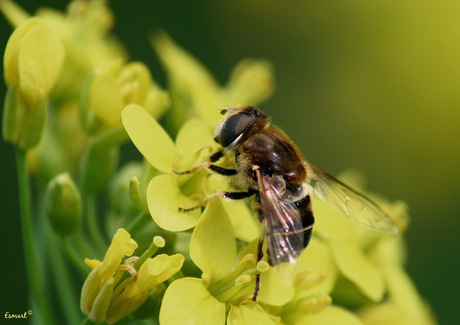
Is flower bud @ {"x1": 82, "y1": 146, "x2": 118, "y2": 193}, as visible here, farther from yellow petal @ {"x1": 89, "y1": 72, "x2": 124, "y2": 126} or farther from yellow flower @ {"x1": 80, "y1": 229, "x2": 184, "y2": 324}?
yellow flower @ {"x1": 80, "y1": 229, "x2": 184, "y2": 324}

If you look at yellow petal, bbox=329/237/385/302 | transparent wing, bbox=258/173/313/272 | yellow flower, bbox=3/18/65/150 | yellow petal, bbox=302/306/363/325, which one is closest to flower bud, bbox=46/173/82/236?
yellow flower, bbox=3/18/65/150

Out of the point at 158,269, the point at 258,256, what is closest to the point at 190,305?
the point at 158,269

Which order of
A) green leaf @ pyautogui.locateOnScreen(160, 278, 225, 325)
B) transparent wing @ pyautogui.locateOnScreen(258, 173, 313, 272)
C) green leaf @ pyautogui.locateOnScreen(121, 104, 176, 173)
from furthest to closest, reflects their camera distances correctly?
1. green leaf @ pyautogui.locateOnScreen(121, 104, 176, 173)
2. transparent wing @ pyautogui.locateOnScreen(258, 173, 313, 272)
3. green leaf @ pyautogui.locateOnScreen(160, 278, 225, 325)

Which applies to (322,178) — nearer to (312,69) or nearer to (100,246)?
(100,246)

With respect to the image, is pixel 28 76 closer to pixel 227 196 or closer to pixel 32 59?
pixel 32 59

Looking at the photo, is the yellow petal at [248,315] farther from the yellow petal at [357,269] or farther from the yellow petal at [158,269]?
the yellow petal at [357,269]
